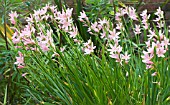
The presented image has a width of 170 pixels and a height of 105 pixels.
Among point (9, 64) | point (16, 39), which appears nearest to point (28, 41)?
point (16, 39)

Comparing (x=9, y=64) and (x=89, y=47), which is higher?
(x=89, y=47)

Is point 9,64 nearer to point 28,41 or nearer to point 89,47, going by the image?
point 28,41

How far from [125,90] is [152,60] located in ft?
0.69

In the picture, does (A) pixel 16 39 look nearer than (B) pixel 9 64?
Yes

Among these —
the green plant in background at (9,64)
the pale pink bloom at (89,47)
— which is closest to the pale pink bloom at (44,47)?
the pale pink bloom at (89,47)

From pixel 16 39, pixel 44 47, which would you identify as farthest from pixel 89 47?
pixel 16 39

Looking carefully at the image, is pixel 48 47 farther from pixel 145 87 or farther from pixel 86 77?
pixel 145 87

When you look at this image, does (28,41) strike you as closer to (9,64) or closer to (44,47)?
(44,47)

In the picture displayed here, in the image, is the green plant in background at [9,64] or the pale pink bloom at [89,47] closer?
the pale pink bloom at [89,47]

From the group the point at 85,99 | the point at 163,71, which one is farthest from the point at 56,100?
the point at 163,71

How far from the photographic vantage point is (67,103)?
5.31 feet

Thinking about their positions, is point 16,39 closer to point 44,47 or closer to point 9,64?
point 44,47

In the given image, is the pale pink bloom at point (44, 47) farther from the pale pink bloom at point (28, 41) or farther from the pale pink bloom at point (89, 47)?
the pale pink bloom at point (89, 47)

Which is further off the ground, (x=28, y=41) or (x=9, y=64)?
(x=28, y=41)
